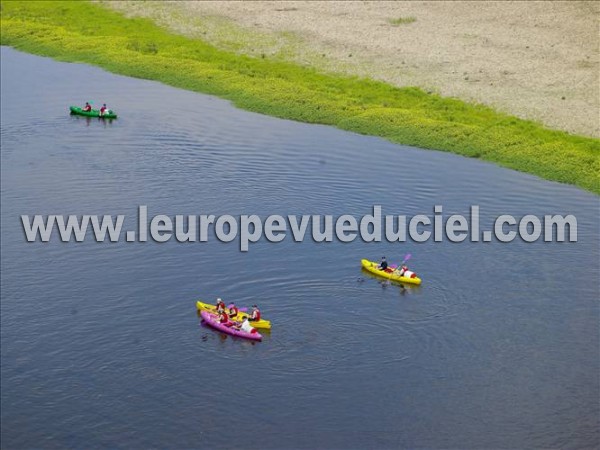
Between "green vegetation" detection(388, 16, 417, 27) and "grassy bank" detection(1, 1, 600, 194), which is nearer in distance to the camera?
"grassy bank" detection(1, 1, 600, 194)

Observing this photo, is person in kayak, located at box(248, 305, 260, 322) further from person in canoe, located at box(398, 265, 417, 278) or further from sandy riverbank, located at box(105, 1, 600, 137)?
sandy riverbank, located at box(105, 1, 600, 137)

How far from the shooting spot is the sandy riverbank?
7931 cm

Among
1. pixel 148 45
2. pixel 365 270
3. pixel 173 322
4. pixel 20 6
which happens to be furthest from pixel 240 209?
pixel 20 6

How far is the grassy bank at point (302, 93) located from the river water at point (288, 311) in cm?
237

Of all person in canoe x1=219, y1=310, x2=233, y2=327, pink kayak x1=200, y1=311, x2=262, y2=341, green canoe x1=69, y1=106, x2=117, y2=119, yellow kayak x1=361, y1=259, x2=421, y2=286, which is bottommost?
pink kayak x1=200, y1=311, x2=262, y2=341

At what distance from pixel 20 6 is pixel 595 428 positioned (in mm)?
93836

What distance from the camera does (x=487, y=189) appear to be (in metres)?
65.1

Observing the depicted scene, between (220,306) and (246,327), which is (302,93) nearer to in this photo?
(220,306)

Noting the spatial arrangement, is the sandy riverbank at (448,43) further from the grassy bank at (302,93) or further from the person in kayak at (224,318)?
the person in kayak at (224,318)

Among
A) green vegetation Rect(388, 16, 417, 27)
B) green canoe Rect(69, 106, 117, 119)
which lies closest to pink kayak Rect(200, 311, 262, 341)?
green canoe Rect(69, 106, 117, 119)

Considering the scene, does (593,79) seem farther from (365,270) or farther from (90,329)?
(90,329)

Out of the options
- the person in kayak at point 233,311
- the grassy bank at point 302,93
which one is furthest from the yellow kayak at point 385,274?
the grassy bank at point 302,93

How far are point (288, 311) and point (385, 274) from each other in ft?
22.1

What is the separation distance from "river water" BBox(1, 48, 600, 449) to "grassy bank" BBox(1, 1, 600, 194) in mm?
2372
